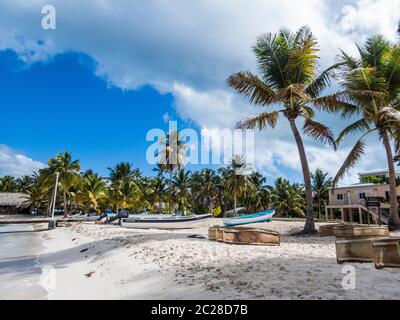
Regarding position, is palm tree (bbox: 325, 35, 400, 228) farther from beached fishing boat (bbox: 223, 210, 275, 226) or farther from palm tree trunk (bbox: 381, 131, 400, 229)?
beached fishing boat (bbox: 223, 210, 275, 226)

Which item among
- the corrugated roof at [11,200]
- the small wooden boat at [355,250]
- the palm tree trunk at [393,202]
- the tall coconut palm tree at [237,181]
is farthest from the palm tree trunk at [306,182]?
the corrugated roof at [11,200]

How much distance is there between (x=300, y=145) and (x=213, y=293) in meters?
11.5

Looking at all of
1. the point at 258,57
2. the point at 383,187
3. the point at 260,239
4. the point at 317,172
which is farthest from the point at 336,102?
the point at 317,172

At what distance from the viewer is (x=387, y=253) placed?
5754mm

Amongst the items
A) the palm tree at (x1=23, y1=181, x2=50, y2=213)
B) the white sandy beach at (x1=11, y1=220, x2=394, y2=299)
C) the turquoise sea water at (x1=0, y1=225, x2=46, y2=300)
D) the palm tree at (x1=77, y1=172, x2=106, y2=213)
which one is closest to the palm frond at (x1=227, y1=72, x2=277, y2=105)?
the white sandy beach at (x1=11, y1=220, x2=394, y2=299)

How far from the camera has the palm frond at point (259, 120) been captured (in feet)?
48.3

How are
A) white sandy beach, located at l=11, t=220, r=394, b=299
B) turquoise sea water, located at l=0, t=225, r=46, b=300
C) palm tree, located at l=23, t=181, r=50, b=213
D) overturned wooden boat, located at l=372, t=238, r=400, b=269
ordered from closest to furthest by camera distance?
white sandy beach, located at l=11, t=220, r=394, b=299 < overturned wooden boat, located at l=372, t=238, r=400, b=269 < turquoise sea water, located at l=0, t=225, r=46, b=300 < palm tree, located at l=23, t=181, r=50, b=213

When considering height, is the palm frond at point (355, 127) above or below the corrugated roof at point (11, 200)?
above

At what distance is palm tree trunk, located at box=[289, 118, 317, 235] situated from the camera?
1429 centimetres

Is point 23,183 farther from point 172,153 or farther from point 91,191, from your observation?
point 172,153

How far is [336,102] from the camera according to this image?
14.3m

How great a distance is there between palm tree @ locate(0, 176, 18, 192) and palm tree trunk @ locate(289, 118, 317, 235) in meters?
78.3

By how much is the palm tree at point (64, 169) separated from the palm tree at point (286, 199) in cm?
3217

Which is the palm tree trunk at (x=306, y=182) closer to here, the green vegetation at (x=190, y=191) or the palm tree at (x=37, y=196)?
the green vegetation at (x=190, y=191)
